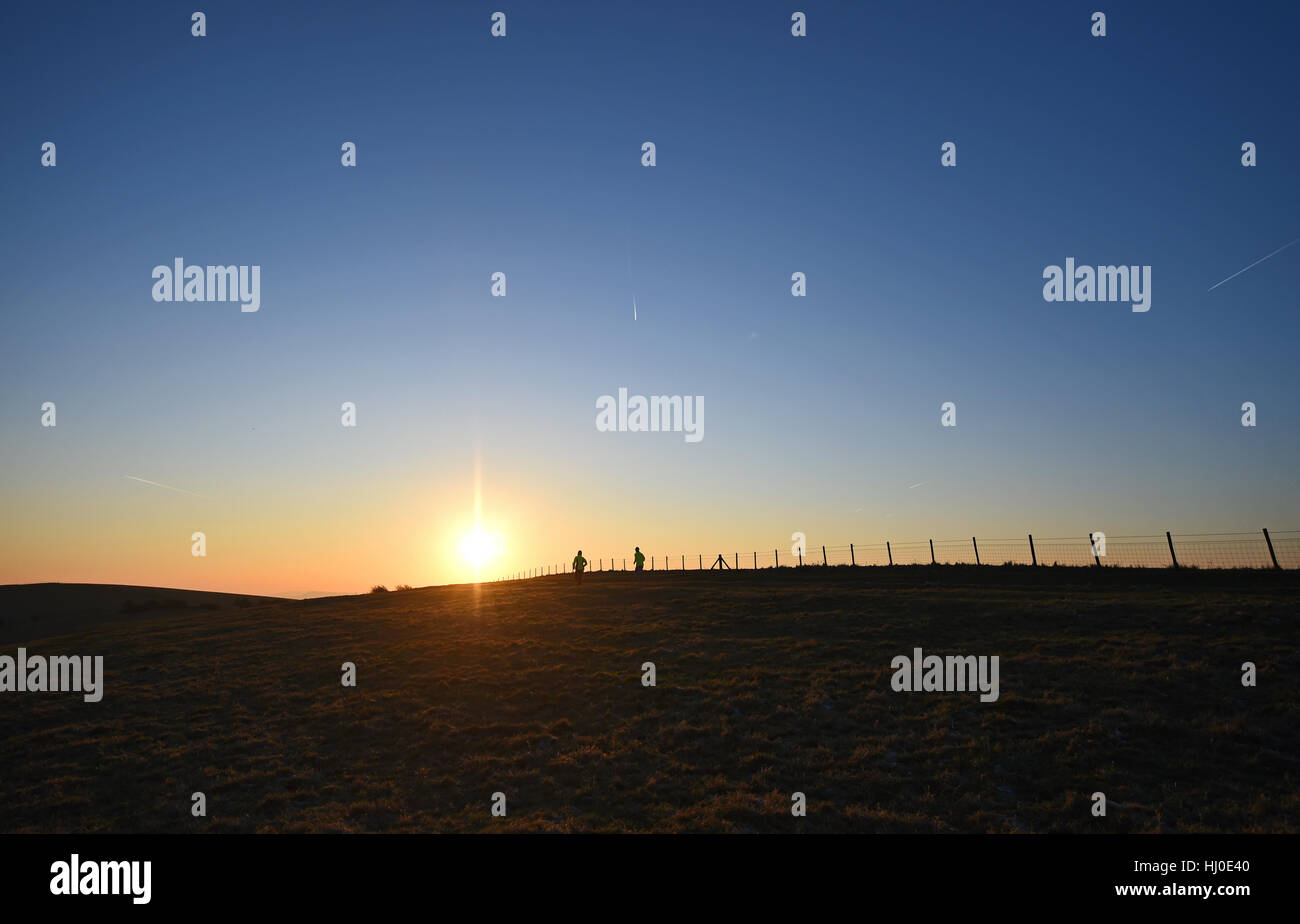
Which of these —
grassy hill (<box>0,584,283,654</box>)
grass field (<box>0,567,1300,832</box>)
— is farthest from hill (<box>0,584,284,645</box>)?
grass field (<box>0,567,1300,832</box>)

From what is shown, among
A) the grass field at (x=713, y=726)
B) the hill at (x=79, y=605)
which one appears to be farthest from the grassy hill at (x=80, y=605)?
the grass field at (x=713, y=726)

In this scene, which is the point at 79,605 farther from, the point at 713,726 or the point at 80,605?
the point at 713,726

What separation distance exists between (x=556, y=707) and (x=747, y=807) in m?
10.0

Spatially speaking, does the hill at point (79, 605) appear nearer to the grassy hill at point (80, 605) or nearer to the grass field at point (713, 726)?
the grassy hill at point (80, 605)

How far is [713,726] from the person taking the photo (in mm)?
20609

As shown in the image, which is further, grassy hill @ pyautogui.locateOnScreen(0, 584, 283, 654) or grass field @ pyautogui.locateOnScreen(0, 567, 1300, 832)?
grassy hill @ pyautogui.locateOnScreen(0, 584, 283, 654)

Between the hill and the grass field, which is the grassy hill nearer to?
the hill

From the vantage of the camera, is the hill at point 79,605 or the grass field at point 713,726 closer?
the grass field at point 713,726

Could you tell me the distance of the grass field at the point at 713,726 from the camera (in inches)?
601

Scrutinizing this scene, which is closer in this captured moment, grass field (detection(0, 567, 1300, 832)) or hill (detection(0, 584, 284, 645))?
grass field (detection(0, 567, 1300, 832))

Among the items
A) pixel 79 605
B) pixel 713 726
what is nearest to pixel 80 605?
pixel 79 605

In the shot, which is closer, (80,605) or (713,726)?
(713,726)

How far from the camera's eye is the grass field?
1527cm
